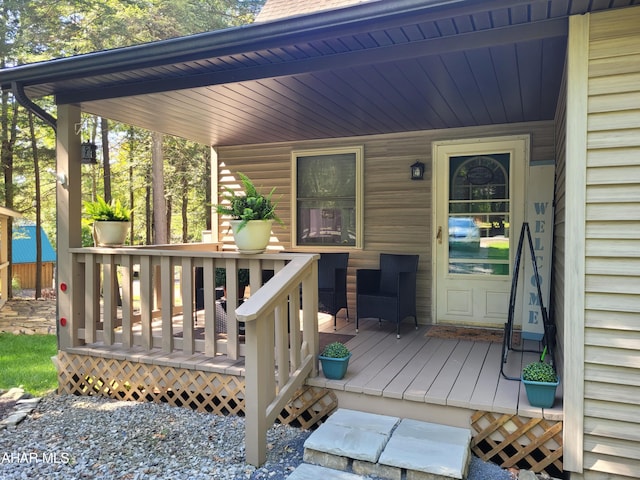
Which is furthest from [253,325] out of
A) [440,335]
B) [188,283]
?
[440,335]

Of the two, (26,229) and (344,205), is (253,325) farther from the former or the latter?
(26,229)

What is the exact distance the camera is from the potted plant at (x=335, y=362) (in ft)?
10.4

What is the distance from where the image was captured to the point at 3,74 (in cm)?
362

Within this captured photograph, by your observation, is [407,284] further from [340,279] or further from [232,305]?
[232,305]

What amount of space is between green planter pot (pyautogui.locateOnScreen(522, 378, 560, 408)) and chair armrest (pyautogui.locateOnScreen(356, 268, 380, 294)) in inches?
94.6

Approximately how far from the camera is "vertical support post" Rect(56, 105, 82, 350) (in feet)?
12.9

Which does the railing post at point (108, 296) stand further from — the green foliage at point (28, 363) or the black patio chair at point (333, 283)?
the black patio chair at point (333, 283)

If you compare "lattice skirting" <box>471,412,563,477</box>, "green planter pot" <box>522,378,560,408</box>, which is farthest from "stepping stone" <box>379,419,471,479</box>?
"green planter pot" <box>522,378,560,408</box>

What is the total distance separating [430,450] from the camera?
2.47m

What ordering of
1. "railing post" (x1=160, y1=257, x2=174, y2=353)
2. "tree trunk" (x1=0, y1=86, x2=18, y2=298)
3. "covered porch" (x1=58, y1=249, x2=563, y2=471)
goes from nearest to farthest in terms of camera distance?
"covered porch" (x1=58, y1=249, x2=563, y2=471) < "railing post" (x1=160, y1=257, x2=174, y2=353) < "tree trunk" (x1=0, y1=86, x2=18, y2=298)

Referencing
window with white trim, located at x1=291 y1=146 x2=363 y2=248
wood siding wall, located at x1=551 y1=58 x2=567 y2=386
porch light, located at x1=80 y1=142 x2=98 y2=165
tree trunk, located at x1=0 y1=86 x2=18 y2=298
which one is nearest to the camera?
wood siding wall, located at x1=551 y1=58 x2=567 y2=386

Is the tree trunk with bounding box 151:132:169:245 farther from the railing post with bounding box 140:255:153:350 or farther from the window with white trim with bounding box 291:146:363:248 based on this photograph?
the railing post with bounding box 140:255:153:350

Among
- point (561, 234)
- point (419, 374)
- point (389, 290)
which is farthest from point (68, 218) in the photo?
point (561, 234)

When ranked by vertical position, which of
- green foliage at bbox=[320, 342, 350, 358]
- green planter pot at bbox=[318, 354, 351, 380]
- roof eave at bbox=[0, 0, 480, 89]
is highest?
roof eave at bbox=[0, 0, 480, 89]
